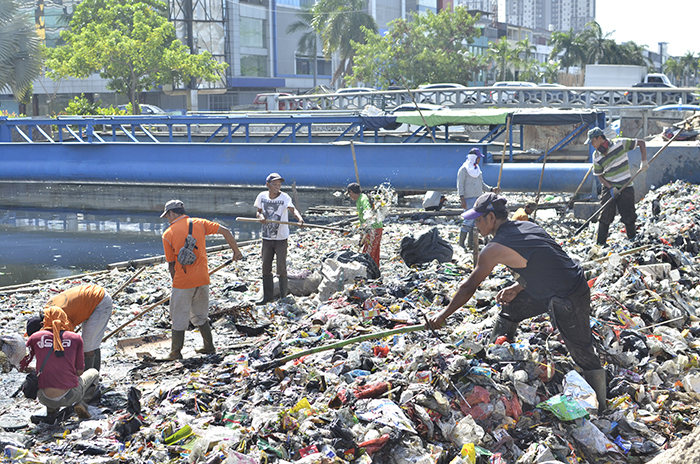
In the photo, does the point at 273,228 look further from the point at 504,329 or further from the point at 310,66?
the point at 310,66

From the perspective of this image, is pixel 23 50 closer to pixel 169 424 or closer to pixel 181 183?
pixel 181 183

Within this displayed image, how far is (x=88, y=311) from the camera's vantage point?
545cm

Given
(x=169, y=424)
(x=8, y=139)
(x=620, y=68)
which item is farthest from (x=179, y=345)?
(x=620, y=68)

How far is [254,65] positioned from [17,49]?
34.7 metres

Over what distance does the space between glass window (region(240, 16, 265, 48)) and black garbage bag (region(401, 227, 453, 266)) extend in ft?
163

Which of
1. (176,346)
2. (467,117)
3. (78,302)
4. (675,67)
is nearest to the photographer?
(78,302)

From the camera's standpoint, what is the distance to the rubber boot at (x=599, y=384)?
14.6 ft

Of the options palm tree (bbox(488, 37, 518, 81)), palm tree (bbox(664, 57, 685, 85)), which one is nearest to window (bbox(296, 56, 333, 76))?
palm tree (bbox(488, 37, 518, 81))

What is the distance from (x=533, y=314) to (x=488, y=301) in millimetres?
1757

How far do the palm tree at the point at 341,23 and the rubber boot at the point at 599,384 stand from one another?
4997 centimetres

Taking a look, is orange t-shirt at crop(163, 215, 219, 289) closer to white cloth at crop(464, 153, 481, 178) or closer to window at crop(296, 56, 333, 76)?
white cloth at crop(464, 153, 481, 178)

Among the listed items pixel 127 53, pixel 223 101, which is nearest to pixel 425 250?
pixel 127 53

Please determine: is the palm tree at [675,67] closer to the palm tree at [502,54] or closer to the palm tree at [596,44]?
the palm tree at [596,44]

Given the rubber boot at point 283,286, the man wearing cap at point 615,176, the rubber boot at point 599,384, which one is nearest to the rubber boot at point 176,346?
the rubber boot at point 283,286
